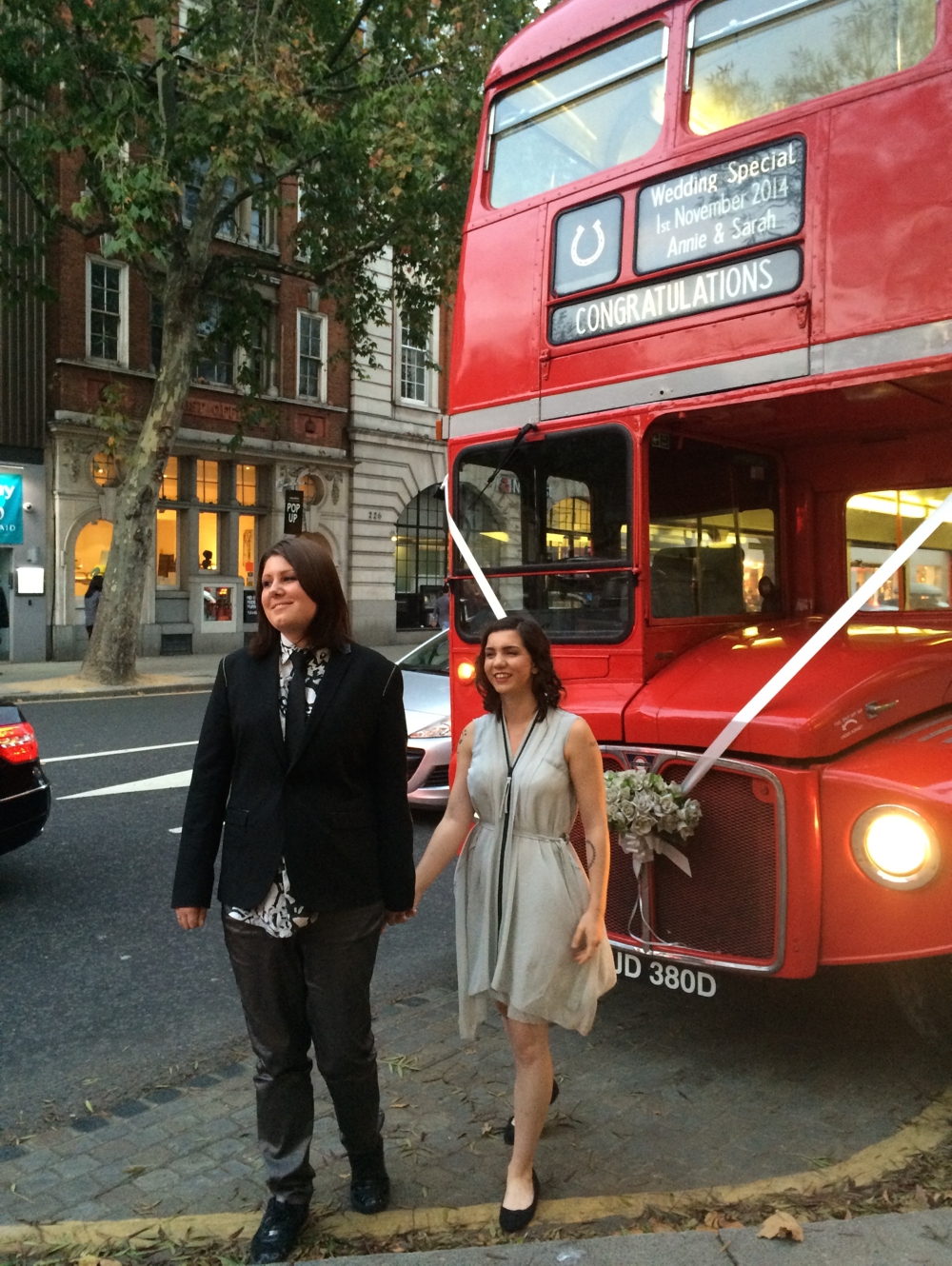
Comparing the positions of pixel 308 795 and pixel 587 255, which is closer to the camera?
pixel 308 795

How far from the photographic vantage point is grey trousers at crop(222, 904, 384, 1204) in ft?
9.53

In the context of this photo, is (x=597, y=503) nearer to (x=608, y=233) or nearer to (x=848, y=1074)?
(x=608, y=233)

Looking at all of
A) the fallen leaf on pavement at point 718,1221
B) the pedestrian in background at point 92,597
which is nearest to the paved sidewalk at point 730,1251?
the fallen leaf on pavement at point 718,1221

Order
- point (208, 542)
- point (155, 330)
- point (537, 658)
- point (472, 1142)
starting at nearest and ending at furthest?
point (537, 658) < point (472, 1142) < point (155, 330) < point (208, 542)

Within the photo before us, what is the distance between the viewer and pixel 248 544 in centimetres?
2525

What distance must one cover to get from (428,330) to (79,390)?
688cm

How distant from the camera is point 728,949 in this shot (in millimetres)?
3914

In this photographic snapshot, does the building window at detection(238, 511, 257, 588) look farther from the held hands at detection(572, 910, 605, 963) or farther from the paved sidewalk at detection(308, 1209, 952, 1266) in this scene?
the paved sidewalk at detection(308, 1209, 952, 1266)

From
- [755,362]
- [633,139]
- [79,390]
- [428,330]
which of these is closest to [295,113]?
[428,330]

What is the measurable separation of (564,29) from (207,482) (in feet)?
65.1

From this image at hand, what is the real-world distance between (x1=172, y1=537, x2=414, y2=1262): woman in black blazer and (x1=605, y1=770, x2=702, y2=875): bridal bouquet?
1.10 meters

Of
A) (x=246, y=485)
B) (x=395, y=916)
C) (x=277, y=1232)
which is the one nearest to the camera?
(x=277, y=1232)

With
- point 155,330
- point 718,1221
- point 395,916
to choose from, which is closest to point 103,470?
point 155,330

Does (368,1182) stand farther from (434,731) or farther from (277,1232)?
(434,731)
